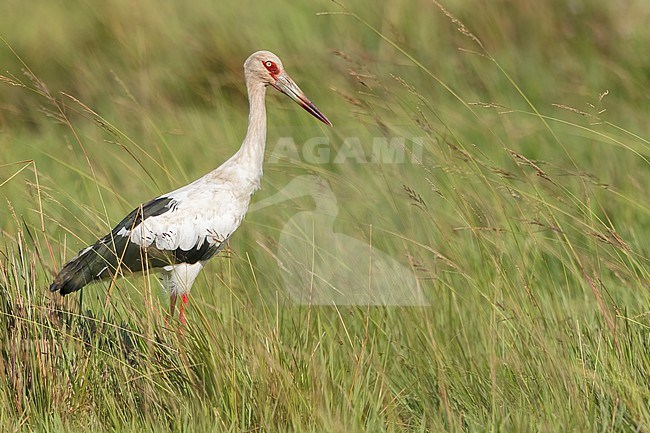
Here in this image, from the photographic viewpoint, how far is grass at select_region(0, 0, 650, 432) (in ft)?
11.2

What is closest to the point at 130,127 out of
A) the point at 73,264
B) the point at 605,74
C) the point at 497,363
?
the point at 605,74

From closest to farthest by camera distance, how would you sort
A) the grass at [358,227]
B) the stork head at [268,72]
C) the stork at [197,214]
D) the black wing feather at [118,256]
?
1. the grass at [358,227]
2. the black wing feather at [118,256]
3. the stork at [197,214]
4. the stork head at [268,72]

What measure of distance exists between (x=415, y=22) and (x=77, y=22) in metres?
2.55

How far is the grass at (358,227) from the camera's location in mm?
3418

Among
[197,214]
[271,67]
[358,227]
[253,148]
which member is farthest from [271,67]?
[358,227]

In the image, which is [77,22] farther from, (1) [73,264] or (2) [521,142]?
(1) [73,264]

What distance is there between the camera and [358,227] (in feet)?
14.2

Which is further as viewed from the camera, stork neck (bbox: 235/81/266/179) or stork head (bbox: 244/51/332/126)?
stork head (bbox: 244/51/332/126)

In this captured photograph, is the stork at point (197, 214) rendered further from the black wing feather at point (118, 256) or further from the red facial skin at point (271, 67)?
the red facial skin at point (271, 67)

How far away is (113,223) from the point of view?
573 centimetres

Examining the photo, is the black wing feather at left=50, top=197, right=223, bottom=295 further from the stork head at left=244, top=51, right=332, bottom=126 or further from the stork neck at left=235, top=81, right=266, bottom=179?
the stork head at left=244, top=51, right=332, bottom=126

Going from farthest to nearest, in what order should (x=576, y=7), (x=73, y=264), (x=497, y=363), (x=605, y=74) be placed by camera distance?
(x=576, y=7)
(x=605, y=74)
(x=73, y=264)
(x=497, y=363)

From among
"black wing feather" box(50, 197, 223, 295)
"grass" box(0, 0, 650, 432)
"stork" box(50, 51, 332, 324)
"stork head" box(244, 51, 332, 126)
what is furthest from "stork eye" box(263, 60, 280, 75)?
"black wing feather" box(50, 197, 223, 295)

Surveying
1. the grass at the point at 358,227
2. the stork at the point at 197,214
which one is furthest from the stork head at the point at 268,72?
the grass at the point at 358,227
